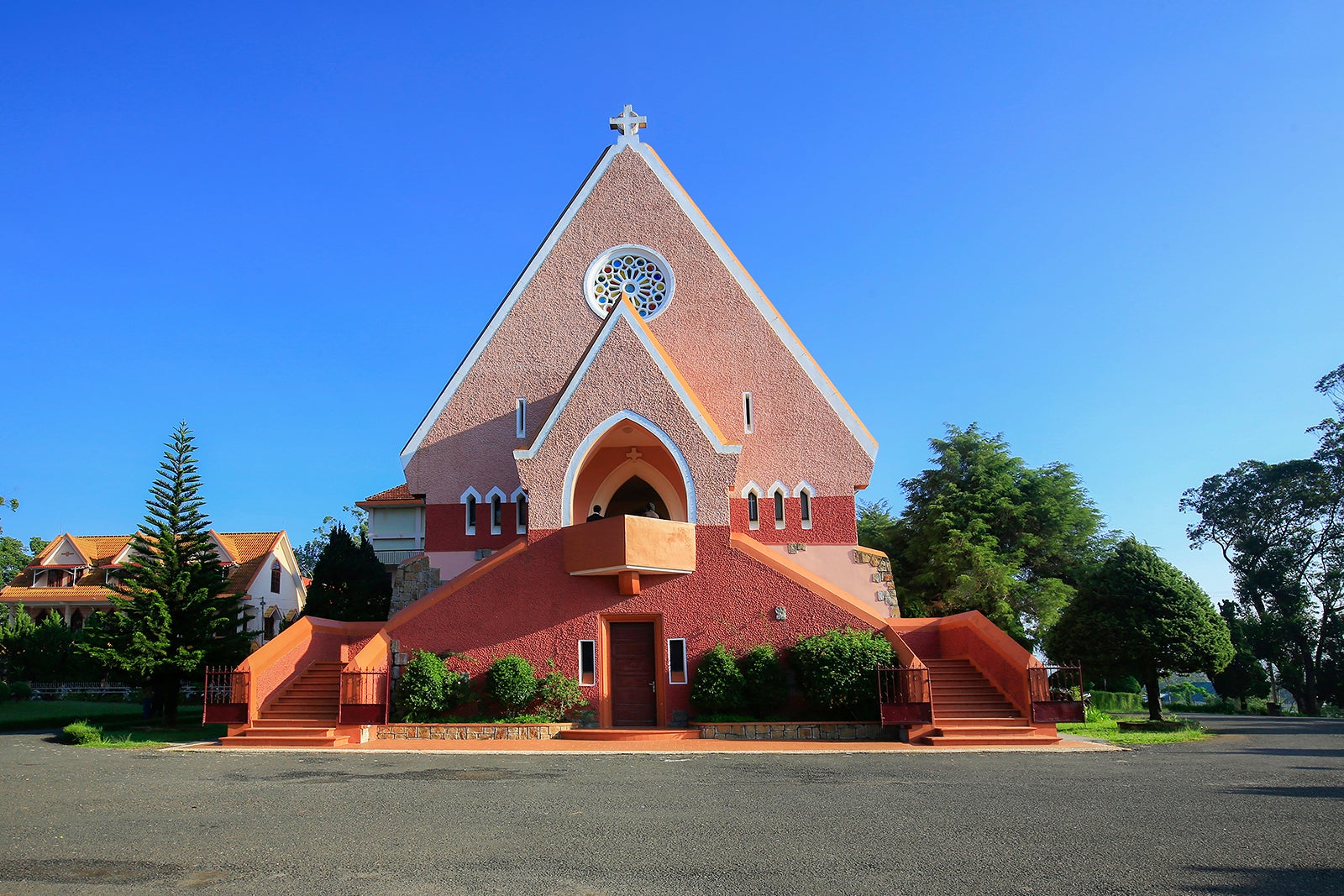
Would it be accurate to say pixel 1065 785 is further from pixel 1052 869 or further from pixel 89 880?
pixel 89 880

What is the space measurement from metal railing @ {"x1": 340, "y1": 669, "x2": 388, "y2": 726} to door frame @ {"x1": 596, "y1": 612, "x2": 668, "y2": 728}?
3.86m

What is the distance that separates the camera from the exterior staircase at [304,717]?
15180 mm

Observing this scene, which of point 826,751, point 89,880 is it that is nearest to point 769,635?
point 826,751

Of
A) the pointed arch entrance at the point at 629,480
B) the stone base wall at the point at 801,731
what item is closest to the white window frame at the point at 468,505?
the pointed arch entrance at the point at 629,480

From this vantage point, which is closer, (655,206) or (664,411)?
(664,411)

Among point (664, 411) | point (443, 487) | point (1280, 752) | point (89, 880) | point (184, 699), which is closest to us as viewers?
point (89, 880)

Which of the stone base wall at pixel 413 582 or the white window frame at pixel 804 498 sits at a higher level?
the white window frame at pixel 804 498

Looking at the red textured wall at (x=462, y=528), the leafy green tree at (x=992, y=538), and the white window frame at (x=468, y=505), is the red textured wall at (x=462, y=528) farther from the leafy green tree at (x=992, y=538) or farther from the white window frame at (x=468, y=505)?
the leafy green tree at (x=992, y=538)

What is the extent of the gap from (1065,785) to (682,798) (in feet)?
13.8

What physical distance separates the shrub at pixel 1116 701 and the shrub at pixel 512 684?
19.6 m

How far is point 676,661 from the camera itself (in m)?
16.8

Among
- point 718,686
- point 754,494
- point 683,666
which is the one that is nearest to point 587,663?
point 683,666

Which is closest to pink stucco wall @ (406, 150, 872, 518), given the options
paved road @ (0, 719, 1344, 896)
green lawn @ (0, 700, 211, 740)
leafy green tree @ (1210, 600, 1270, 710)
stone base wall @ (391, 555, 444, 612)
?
stone base wall @ (391, 555, 444, 612)

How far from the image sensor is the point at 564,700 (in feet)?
53.9
